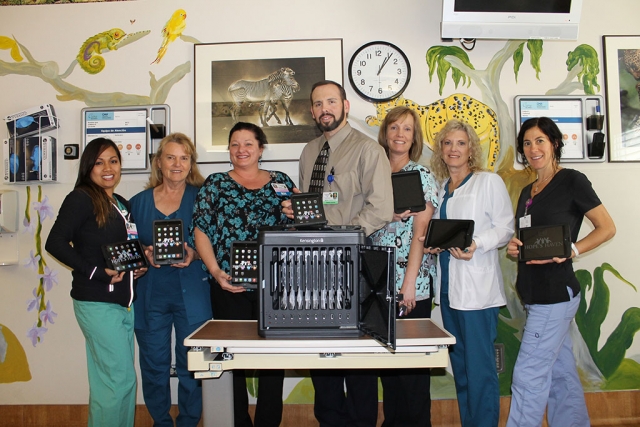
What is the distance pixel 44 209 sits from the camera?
3.24m

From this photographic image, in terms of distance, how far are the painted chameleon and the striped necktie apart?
177cm

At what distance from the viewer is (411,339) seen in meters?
1.52

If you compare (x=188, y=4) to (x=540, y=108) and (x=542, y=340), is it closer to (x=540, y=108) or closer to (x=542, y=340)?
(x=540, y=108)

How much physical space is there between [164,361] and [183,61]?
1.92 m

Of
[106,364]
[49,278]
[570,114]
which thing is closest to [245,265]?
[106,364]

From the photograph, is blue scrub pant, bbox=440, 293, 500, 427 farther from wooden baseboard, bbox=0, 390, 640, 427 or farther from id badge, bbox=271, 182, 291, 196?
id badge, bbox=271, 182, 291, 196

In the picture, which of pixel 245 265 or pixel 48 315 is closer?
pixel 245 265

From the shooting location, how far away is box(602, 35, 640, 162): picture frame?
10.2 feet

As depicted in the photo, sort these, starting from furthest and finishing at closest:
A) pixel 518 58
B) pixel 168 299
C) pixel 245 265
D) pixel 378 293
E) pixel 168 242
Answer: pixel 518 58
pixel 168 299
pixel 168 242
pixel 245 265
pixel 378 293

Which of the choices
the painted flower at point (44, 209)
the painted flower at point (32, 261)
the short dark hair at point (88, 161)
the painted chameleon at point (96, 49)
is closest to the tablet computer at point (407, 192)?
the short dark hair at point (88, 161)

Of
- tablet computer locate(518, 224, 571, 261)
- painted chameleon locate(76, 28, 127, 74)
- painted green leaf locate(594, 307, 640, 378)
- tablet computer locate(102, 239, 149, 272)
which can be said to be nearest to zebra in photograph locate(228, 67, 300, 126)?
painted chameleon locate(76, 28, 127, 74)

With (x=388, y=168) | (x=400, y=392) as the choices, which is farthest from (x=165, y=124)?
(x=400, y=392)

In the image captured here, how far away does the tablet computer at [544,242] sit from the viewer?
2.15 meters

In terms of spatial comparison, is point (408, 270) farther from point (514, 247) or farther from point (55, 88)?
point (55, 88)
